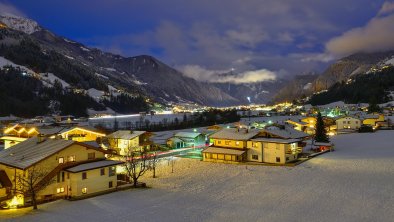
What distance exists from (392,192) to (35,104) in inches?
6759

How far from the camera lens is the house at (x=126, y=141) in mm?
56000

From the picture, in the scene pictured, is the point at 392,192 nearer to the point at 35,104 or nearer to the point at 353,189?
the point at 353,189

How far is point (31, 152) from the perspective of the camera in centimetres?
Result: 3145

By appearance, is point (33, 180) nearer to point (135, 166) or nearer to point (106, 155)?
point (135, 166)

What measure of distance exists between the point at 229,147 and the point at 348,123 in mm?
56238

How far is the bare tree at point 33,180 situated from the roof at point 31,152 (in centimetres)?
72

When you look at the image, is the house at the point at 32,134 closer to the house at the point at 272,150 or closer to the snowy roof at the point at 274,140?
the house at the point at 272,150

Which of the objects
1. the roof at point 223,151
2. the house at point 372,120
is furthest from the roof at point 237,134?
the house at point 372,120

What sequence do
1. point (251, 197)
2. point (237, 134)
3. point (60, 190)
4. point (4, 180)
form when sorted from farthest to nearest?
point (237, 134), point (60, 190), point (4, 180), point (251, 197)

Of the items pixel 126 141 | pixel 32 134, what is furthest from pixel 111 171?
pixel 32 134

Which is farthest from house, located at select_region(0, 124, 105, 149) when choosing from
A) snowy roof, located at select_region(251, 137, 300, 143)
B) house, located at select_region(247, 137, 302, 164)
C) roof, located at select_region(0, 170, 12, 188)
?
snowy roof, located at select_region(251, 137, 300, 143)

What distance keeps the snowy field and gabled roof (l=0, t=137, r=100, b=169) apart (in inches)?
175

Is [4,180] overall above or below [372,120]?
below

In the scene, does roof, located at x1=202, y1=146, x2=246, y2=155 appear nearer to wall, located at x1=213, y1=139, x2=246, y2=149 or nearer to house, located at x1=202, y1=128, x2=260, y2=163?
house, located at x1=202, y1=128, x2=260, y2=163
